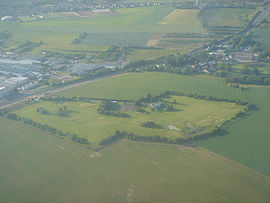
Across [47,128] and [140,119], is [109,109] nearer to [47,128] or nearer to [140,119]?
[140,119]

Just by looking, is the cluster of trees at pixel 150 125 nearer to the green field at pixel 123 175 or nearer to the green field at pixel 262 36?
the green field at pixel 123 175

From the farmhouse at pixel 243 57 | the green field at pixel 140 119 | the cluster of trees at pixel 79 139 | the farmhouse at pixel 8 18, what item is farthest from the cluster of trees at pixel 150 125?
the farmhouse at pixel 8 18

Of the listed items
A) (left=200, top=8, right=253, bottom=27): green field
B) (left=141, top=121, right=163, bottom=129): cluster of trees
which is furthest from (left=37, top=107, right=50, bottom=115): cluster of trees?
(left=200, top=8, right=253, bottom=27): green field

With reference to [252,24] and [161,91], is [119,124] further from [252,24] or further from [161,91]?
[252,24]

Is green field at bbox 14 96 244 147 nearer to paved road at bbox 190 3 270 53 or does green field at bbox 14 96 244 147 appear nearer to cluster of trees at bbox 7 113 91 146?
cluster of trees at bbox 7 113 91 146

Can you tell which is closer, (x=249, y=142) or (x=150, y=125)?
(x=249, y=142)

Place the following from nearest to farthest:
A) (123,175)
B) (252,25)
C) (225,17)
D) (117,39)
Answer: (123,175)
(117,39)
(252,25)
(225,17)

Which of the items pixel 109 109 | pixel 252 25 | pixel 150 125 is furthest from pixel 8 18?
pixel 150 125
